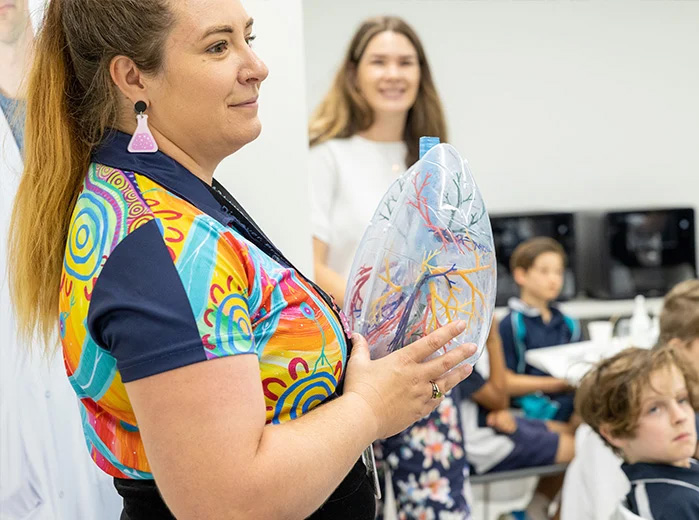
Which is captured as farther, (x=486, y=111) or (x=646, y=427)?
(x=486, y=111)

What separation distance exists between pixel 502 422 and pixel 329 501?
1.78 m

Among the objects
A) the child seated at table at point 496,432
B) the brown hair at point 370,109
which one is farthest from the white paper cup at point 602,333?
the brown hair at point 370,109

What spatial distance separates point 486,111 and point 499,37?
0.43 meters

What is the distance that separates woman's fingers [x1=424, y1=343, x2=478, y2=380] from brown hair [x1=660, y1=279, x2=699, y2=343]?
56.7 inches

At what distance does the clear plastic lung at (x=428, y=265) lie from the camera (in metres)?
1.12

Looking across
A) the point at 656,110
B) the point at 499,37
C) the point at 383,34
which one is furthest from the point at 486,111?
the point at 383,34

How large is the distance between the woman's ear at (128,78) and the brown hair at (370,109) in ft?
4.18

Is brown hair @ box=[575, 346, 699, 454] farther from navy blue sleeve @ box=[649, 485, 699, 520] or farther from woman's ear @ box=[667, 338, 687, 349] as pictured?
woman's ear @ box=[667, 338, 687, 349]

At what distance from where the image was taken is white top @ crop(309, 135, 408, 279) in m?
2.13

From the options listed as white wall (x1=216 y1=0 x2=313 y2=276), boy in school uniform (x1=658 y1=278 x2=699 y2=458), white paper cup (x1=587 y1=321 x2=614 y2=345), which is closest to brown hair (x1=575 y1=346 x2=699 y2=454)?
boy in school uniform (x1=658 y1=278 x2=699 y2=458)

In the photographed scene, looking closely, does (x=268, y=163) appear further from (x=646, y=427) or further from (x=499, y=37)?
(x=499, y=37)

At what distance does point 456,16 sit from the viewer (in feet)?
16.2

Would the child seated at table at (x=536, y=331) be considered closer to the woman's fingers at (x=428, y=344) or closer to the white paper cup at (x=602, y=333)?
the white paper cup at (x=602, y=333)

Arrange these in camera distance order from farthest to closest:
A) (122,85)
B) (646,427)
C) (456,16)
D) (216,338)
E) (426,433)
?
(456,16)
(426,433)
(646,427)
(122,85)
(216,338)
